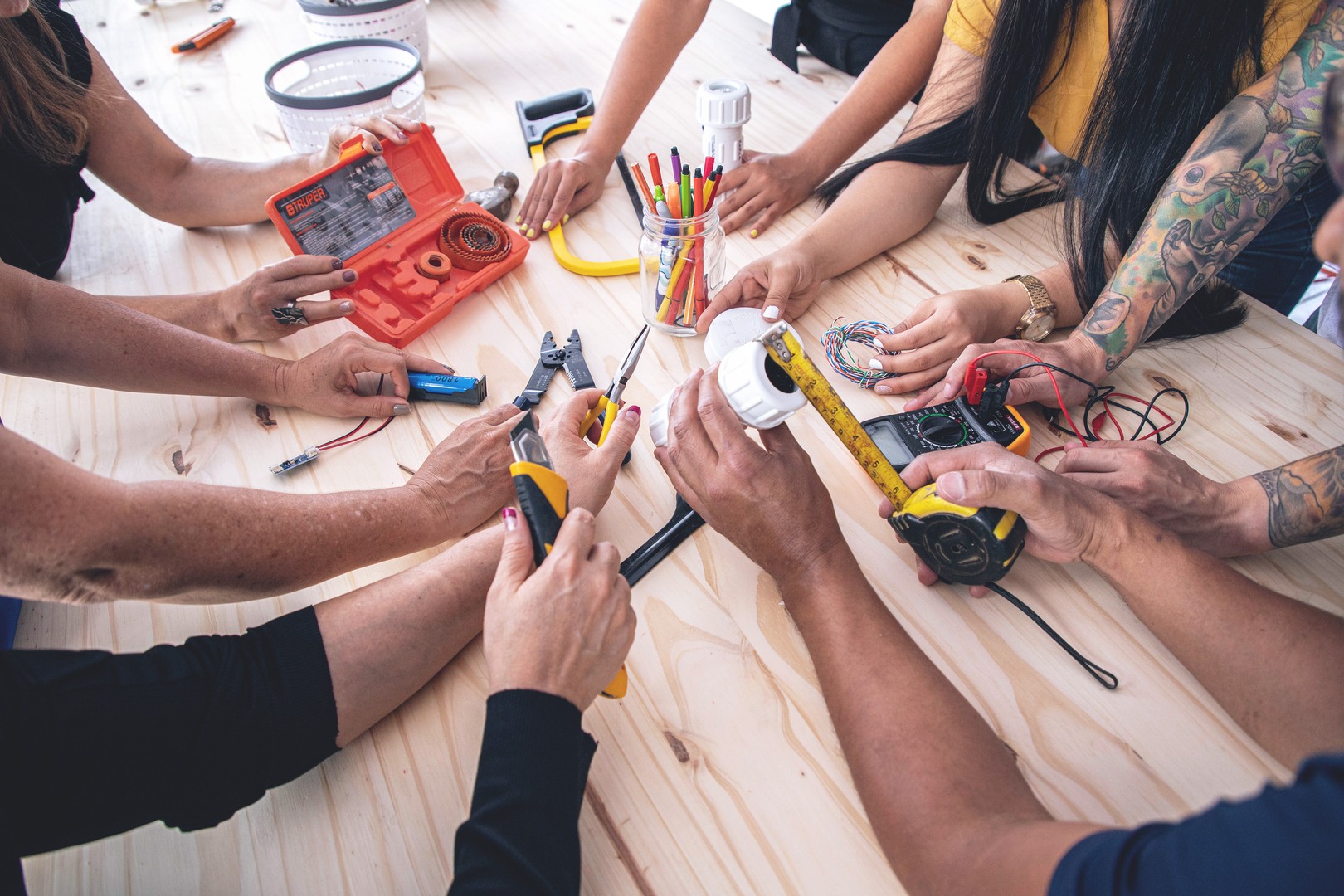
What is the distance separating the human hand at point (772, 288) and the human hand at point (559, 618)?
48 cm

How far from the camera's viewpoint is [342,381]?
3.33ft

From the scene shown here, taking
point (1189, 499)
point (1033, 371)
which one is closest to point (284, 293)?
point (1033, 371)

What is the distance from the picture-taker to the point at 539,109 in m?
1.51

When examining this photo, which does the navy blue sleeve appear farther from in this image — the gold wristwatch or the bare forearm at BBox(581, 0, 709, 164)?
the bare forearm at BBox(581, 0, 709, 164)

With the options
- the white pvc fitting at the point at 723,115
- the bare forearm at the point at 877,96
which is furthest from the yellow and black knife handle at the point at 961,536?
the bare forearm at the point at 877,96

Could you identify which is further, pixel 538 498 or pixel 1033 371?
pixel 1033 371

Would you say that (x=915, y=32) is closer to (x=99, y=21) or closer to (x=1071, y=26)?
(x=1071, y=26)

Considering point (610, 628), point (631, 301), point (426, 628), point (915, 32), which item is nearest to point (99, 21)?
point (631, 301)

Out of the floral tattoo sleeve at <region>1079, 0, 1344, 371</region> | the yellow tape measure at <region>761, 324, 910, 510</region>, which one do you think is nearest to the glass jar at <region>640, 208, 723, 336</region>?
the yellow tape measure at <region>761, 324, 910, 510</region>

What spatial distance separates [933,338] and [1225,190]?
0.37 meters

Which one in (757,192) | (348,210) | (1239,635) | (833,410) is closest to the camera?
(1239,635)

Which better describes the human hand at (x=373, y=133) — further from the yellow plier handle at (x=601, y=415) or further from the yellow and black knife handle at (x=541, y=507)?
the yellow and black knife handle at (x=541, y=507)

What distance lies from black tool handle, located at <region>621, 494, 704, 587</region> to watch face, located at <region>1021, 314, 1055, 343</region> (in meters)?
0.55

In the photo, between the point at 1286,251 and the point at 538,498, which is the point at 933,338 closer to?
the point at 538,498
